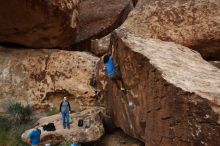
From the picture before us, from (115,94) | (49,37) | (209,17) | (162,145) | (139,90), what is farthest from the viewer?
(49,37)

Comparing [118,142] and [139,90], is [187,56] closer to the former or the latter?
[139,90]

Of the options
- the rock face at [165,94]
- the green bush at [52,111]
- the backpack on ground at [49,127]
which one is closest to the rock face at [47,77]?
the green bush at [52,111]

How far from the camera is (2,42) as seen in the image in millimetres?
21047

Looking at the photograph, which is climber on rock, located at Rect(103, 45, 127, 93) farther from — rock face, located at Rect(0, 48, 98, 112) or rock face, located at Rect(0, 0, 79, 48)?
rock face, located at Rect(0, 0, 79, 48)

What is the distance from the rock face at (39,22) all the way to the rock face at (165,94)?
5.07 meters

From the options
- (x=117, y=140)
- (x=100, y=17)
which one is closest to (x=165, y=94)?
(x=117, y=140)

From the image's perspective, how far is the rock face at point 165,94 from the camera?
7.93 m

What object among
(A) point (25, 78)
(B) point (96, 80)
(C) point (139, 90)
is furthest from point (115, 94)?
(A) point (25, 78)

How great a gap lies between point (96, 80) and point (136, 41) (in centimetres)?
686

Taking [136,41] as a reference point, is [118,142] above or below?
below

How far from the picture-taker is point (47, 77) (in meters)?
19.5

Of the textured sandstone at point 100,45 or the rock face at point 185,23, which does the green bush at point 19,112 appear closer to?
the textured sandstone at point 100,45

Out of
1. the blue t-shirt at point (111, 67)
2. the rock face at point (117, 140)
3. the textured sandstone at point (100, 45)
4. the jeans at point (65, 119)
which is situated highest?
the textured sandstone at point (100, 45)

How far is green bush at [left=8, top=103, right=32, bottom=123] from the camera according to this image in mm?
17406
